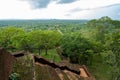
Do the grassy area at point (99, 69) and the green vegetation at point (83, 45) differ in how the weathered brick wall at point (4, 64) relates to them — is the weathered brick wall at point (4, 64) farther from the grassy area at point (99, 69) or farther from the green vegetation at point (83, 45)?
the grassy area at point (99, 69)

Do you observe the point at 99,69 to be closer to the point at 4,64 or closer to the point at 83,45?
the point at 83,45

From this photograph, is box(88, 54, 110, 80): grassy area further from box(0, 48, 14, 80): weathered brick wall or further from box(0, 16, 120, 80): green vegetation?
box(0, 48, 14, 80): weathered brick wall

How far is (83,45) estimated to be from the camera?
35688mm

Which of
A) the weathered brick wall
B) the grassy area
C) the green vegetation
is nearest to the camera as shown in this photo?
the weathered brick wall

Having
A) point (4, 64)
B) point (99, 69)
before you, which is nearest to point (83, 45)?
point (99, 69)

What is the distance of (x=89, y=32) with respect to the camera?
48594mm

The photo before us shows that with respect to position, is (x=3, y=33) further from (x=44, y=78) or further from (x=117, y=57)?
(x=44, y=78)

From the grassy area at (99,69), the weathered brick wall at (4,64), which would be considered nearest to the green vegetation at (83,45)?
the grassy area at (99,69)

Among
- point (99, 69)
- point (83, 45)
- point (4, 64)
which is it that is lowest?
point (99, 69)

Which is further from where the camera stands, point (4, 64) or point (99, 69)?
point (99, 69)

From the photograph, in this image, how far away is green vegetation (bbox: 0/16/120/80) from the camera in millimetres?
29070

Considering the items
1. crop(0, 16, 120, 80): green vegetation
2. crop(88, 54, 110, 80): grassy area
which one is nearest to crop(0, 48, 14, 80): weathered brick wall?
Answer: crop(0, 16, 120, 80): green vegetation

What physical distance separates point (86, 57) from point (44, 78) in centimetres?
2500

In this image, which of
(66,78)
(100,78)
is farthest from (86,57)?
(66,78)
